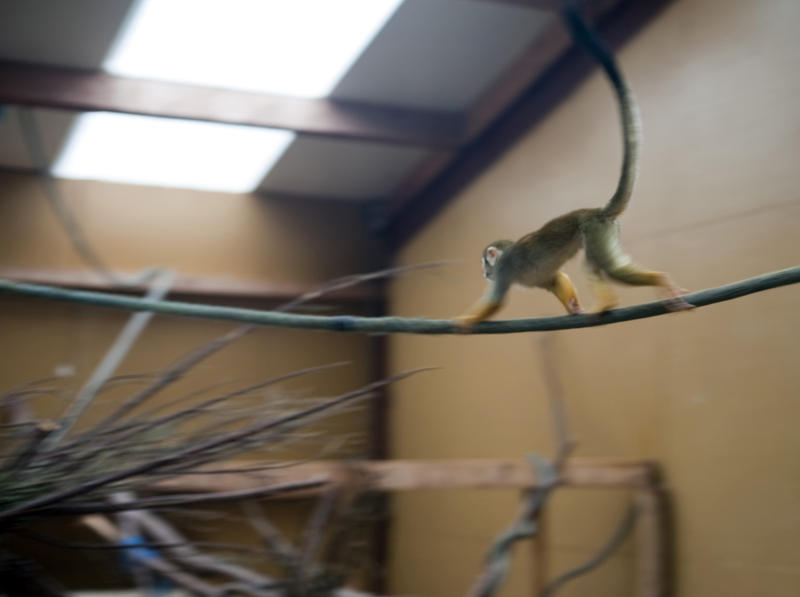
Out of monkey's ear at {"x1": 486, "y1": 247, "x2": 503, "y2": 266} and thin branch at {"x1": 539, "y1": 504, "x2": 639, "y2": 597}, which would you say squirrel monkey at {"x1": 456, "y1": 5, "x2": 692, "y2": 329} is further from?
thin branch at {"x1": 539, "y1": 504, "x2": 639, "y2": 597}

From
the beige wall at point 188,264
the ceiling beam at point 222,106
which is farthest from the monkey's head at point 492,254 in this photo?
the beige wall at point 188,264

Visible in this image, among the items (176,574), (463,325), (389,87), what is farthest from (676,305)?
(389,87)

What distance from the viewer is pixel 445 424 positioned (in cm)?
384

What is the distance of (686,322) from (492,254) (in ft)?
5.56

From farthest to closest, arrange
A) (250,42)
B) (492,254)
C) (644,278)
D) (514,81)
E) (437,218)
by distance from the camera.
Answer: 1. (437,218)
2. (514,81)
3. (250,42)
4. (492,254)
5. (644,278)

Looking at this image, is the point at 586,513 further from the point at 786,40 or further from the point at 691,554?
the point at 786,40

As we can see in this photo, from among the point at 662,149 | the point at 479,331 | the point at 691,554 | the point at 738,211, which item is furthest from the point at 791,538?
the point at 479,331

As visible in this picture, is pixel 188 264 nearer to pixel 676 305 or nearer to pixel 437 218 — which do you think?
pixel 437 218

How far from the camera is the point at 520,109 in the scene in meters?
3.32

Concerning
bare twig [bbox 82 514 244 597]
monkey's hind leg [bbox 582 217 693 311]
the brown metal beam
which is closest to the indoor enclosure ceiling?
the brown metal beam

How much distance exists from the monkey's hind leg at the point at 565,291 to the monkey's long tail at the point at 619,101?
0.16 meters

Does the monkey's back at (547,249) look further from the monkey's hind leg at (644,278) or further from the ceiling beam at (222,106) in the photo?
the ceiling beam at (222,106)

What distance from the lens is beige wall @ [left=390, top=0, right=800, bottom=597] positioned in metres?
2.29

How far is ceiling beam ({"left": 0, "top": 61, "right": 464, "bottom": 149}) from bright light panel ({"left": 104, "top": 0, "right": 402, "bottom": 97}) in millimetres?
44
